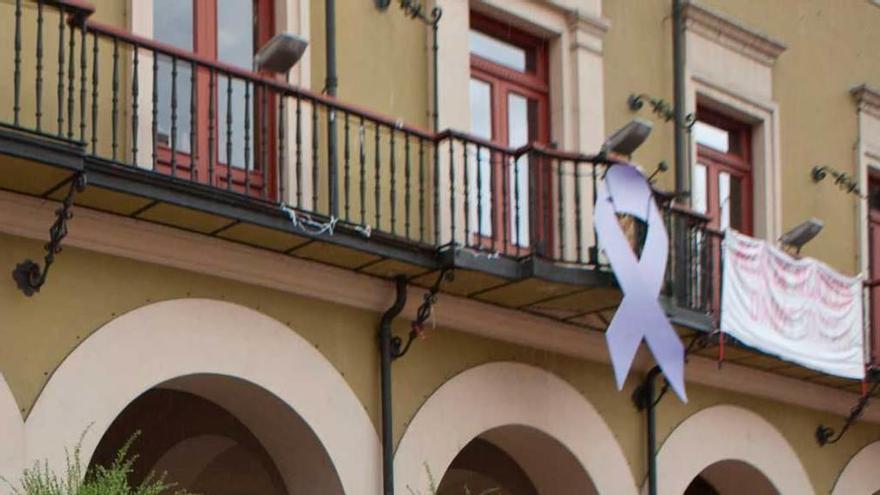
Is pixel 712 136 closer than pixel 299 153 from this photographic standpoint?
No

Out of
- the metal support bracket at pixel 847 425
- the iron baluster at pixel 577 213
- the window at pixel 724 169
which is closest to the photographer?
the iron baluster at pixel 577 213

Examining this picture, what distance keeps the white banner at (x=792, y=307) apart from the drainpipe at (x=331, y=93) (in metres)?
3.97

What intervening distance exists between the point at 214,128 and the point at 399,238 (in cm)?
154

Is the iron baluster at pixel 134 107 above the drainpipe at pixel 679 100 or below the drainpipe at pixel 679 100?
below

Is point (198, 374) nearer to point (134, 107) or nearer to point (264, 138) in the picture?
point (264, 138)

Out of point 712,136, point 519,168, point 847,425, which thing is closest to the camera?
point 519,168

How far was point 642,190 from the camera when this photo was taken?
14.9 meters

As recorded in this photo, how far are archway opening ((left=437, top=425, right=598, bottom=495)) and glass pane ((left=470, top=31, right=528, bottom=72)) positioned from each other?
3054 millimetres

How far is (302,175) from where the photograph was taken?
536 inches

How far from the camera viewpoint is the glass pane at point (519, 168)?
1464 centimetres

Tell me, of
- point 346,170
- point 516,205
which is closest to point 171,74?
point 346,170

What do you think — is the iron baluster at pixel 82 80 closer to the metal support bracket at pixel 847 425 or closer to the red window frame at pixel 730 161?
the red window frame at pixel 730 161

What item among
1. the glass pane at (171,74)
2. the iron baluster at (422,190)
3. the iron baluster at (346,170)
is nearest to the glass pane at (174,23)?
the glass pane at (171,74)

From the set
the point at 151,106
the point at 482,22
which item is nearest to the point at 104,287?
the point at 151,106
